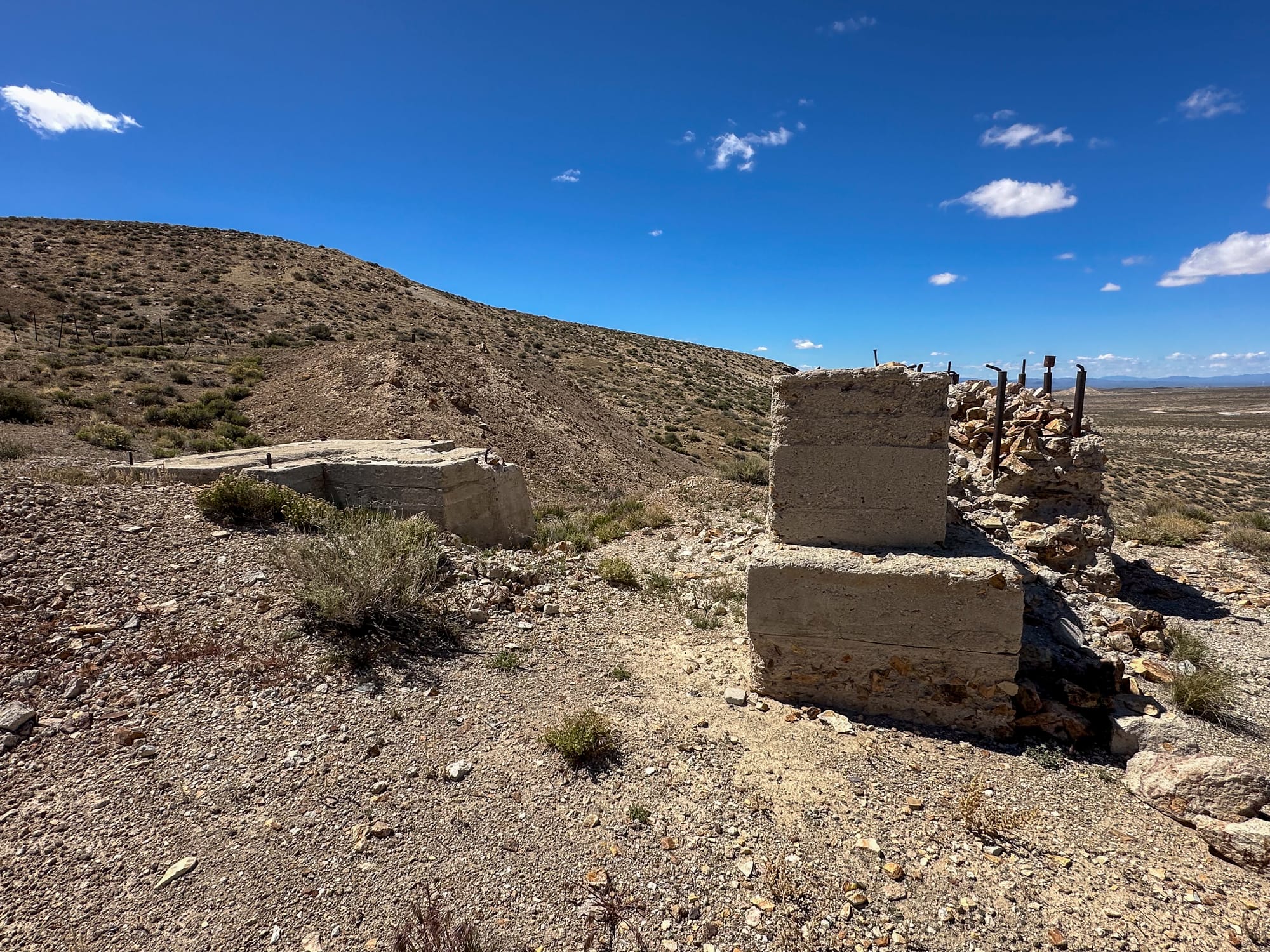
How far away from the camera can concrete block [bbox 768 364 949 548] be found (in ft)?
14.8

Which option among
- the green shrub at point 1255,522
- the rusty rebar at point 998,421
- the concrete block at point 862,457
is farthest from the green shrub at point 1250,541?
the concrete block at point 862,457

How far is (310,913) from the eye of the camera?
2758 mm

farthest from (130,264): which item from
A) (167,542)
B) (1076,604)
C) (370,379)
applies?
(1076,604)

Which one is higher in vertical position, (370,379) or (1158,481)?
(370,379)

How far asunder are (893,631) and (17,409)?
16.7 meters

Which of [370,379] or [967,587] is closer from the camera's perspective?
[967,587]

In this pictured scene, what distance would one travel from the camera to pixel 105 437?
11633 mm

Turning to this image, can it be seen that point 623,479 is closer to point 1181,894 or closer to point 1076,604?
point 1076,604

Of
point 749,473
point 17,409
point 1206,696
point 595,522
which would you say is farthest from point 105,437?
point 1206,696

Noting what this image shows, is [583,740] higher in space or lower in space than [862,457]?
lower

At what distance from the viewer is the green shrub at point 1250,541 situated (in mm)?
8875

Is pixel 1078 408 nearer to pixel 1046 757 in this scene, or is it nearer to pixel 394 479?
pixel 1046 757

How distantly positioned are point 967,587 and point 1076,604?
10.3ft

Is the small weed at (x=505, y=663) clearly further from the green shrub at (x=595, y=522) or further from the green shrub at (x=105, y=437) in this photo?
the green shrub at (x=105, y=437)
